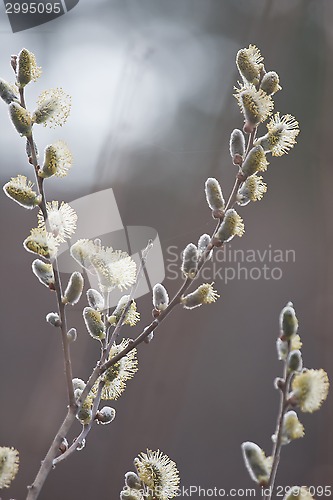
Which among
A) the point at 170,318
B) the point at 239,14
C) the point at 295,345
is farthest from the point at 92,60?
the point at 295,345

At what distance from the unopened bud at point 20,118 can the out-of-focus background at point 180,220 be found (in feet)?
2.16

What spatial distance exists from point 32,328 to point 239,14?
75 centimetres

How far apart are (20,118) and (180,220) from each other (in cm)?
76

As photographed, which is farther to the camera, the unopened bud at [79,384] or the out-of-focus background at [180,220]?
the out-of-focus background at [180,220]

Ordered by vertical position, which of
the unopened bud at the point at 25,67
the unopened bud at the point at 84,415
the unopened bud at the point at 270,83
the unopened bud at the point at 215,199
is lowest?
the unopened bud at the point at 84,415

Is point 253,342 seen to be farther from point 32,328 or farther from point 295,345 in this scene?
point 295,345

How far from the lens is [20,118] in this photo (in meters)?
0.34

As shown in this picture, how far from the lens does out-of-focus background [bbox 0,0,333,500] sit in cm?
103

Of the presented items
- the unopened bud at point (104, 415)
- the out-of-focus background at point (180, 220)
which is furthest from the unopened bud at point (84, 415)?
the out-of-focus background at point (180, 220)

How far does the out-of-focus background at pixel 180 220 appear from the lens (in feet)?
3.39

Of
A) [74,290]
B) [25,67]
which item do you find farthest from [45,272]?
[25,67]

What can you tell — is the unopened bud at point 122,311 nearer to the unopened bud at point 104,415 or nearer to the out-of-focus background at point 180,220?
the unopened bud at point 104,415

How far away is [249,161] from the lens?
360 mm

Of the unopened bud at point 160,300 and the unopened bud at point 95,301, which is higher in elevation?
the unopened bud at point 95,301
